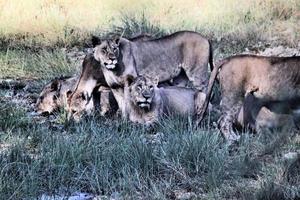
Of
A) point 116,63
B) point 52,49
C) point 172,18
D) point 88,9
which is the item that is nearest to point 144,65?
point 116,63

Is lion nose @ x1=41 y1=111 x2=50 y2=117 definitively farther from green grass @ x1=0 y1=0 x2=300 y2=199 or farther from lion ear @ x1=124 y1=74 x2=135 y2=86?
lion ear @ x1=124 y1=74 x2=135 y2=86

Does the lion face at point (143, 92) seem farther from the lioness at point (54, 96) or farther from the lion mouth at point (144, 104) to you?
the lioness at point (54, 96)

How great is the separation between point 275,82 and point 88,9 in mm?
9217

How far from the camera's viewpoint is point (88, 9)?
17016 mm

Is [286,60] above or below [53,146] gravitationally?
above

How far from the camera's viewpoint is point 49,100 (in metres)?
10.1

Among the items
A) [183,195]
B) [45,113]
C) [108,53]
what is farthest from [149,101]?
[183,195]

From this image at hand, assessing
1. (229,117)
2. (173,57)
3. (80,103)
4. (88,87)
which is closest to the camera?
(229,117)

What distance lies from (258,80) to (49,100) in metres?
3.05

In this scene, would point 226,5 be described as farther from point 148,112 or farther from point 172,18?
point 148,112

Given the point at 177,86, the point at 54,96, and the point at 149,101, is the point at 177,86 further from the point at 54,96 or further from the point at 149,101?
the point at 54,96

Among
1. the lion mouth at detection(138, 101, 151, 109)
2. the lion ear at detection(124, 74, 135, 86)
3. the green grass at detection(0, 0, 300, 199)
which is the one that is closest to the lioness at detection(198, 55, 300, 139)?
the green grass at detection(0, 0, 300, 199)

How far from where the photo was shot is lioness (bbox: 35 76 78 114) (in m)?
10.1

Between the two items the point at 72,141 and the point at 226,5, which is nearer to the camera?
the point at 72,141
